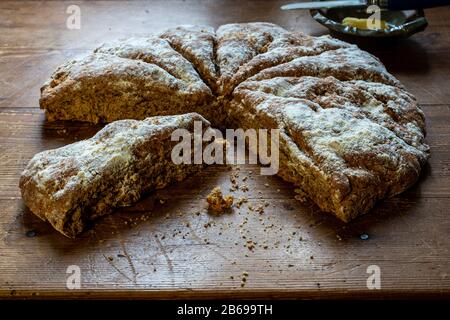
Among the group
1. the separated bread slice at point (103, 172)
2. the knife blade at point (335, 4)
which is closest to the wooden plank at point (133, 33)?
the knife blade at point (335, 4)

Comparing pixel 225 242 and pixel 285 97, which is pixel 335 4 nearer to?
pixel 285 97

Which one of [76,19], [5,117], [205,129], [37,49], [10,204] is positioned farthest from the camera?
[76,19]

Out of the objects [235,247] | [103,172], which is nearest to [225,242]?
[235,247]

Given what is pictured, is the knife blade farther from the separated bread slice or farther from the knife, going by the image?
the separated bread slice

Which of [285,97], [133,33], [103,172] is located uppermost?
[133,33]

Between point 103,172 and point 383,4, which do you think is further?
point 383,4

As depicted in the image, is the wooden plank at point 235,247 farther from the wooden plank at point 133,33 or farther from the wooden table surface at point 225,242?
the wooden plank at point 133,33
